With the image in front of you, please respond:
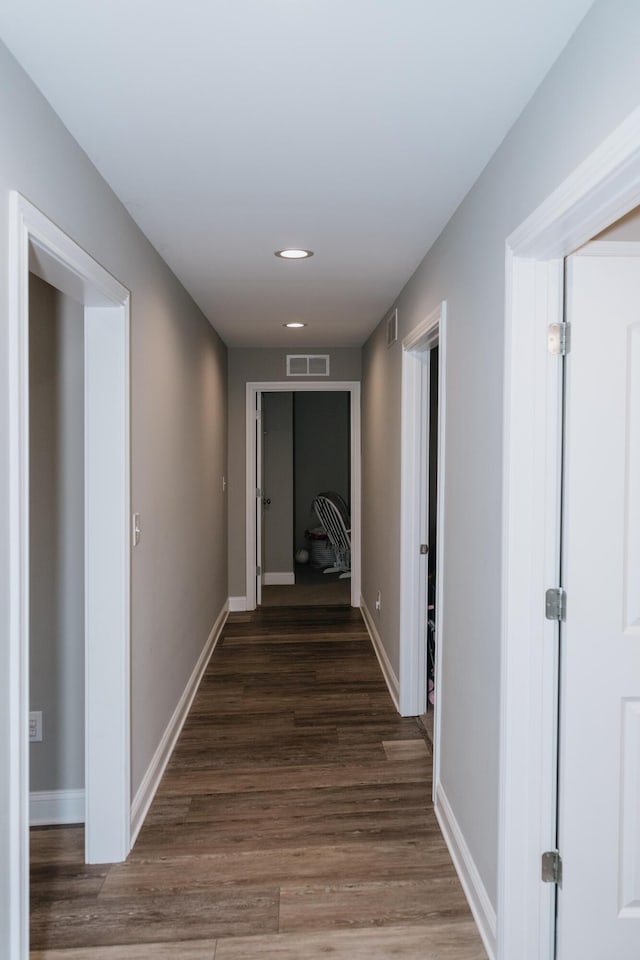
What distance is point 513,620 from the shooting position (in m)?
1.86

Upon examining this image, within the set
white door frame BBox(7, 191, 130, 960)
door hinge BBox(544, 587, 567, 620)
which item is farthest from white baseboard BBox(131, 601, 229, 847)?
door hinge BBox(544, 587, 567, 620)

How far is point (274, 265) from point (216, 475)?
234 cm

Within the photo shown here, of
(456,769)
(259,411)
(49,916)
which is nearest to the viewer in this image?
(49,916)

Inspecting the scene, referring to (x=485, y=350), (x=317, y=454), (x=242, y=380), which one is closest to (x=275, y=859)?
(x=485, y=350)

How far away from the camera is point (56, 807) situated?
2.74 m

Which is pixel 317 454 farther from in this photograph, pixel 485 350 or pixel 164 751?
pixel 485 350

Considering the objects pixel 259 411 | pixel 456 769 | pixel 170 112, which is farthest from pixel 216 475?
pixel 170 112

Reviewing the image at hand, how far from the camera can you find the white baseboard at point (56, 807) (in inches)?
108

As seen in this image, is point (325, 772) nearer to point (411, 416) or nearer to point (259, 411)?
point (411, 416)

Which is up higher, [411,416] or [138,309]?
[138,309]

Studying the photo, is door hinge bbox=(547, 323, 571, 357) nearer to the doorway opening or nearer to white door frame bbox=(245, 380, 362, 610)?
white door frame bbox=(245, 380, 362, 610)

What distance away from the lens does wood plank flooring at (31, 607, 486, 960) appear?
6.89 ft

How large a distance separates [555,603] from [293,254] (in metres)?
1.96

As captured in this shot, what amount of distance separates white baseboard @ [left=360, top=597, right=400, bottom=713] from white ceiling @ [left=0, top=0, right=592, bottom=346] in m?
2.50
